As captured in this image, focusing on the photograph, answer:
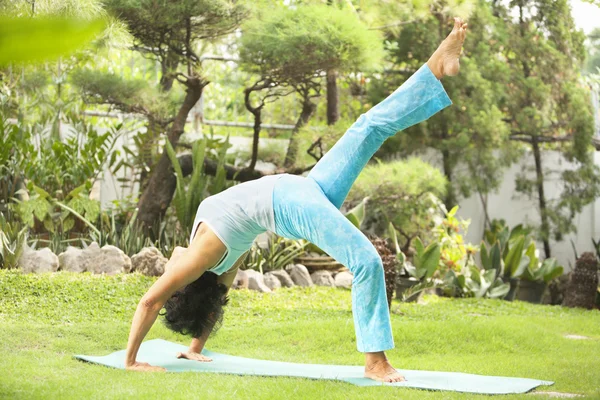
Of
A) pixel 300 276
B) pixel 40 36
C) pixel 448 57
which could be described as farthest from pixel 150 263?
pixel 40 36

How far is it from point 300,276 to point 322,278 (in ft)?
0.88

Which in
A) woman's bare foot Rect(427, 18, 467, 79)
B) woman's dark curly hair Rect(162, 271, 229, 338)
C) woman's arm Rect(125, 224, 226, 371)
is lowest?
woman's dark curly hair Rect(162, 271, 229, 338)

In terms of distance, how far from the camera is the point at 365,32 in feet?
19.9

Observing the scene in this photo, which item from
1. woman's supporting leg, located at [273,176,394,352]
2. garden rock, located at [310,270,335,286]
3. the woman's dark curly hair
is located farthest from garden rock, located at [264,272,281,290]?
woman's supporting leg, located at [273,176,394,352]

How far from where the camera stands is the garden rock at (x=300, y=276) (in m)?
6.36

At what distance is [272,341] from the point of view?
13.1ft

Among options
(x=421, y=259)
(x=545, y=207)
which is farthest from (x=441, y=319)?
(x=545, y=207)

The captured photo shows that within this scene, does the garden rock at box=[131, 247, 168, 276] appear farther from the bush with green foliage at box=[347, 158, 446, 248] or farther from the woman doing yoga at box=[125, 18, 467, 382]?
the woman doing yoga at box=[125, 18, 467, 382]

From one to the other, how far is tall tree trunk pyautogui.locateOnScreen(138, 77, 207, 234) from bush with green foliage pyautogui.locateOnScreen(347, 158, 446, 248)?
1667mm

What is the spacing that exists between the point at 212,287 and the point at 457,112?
5.62 metres

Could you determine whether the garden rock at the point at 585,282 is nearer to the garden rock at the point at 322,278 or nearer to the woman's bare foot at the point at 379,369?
the garden rock at the point at 322,278

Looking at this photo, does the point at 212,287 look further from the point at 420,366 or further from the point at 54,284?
the point at 54,284

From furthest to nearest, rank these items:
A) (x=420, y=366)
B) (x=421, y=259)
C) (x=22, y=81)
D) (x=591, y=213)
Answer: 1. (x=591, y=213)
2. (x=22, y=81)
3. (x=421, y=259)
4. (x=420, y=366)

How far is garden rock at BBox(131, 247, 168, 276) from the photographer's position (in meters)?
5.27
